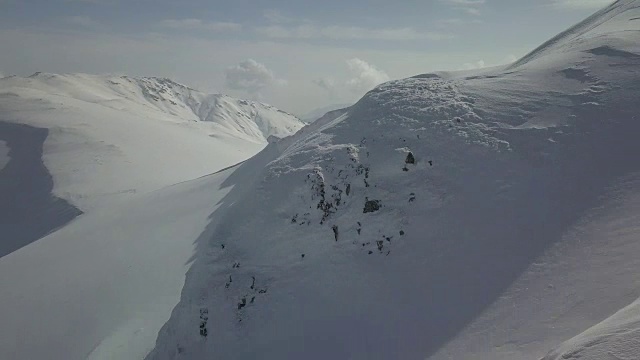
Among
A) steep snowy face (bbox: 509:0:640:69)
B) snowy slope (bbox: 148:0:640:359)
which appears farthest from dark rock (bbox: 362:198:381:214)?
steep snowy face (bbox: 509:0:640:69)

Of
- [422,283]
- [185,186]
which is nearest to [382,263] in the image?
[422,283]

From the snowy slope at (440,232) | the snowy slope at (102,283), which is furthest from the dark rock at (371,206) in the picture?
the snowy slope at (102,283)

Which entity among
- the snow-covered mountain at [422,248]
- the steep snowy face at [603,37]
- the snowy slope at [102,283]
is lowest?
the snowy slope at [102,283]

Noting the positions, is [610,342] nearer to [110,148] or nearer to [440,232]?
[440,232]

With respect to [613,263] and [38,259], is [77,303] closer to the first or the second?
[38,259]

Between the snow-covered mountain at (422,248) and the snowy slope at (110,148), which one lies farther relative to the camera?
the snowy slope at (110,148)

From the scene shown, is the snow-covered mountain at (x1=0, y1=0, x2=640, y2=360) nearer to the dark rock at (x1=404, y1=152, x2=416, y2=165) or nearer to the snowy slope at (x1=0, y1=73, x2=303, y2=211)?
the dark rock at (x1=404, y1=152, x2=416, y2=165)

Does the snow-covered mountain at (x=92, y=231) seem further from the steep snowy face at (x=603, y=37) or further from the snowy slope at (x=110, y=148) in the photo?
the steep snowy face at (x=603, y=37)

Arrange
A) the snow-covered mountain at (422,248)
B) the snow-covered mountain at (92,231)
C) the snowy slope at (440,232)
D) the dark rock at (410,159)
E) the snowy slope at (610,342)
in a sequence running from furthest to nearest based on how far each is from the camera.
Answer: the snow-covered mountain at (92,231) → the dark rock at (410,159) → the snowy slope at (440,232) → the snow-covered mountain at (422,248) → the snowy slope at (610,342)
